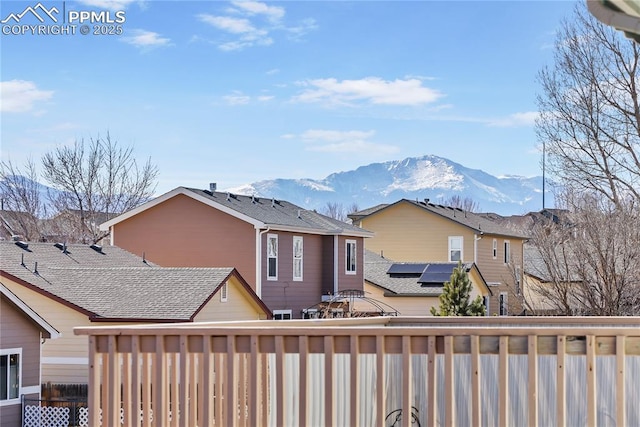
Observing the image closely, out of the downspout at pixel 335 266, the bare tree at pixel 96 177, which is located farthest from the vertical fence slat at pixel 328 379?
the bare tree at pixel 96 177

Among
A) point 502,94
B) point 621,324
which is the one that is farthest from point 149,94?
point 621,324

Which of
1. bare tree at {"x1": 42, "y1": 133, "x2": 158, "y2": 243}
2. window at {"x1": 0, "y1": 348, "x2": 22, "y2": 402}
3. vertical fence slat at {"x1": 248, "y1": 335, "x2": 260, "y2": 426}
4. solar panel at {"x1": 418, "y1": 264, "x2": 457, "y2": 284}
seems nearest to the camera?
vertical fence slat at {"x1": 248, "y1": 335, "x2": 260, "y2": 426}

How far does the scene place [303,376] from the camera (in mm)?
6160

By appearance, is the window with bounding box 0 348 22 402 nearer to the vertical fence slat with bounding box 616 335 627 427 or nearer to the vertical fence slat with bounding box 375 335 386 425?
the vertical fence slat with bounding box 375 335 386 425

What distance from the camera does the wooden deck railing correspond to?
19.4 ft

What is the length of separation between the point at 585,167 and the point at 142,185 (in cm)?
3129

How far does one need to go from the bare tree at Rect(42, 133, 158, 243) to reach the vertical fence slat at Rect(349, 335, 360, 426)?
41.3 metres

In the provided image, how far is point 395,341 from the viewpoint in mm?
6039

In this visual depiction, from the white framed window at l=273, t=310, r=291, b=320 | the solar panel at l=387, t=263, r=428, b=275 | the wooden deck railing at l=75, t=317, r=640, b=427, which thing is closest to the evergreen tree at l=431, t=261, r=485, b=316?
the white framed window at l=273, t=310, r=291, b=320

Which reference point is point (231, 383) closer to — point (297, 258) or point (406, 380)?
point (406, 380)

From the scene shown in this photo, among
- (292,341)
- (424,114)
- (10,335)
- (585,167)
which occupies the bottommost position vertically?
(10,335)

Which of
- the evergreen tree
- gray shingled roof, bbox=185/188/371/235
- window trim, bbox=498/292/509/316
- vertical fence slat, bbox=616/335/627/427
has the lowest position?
window trim, bbox=498/292/509/316

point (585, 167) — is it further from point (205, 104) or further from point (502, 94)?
point (205, 104)

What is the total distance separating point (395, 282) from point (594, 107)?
1334cm
